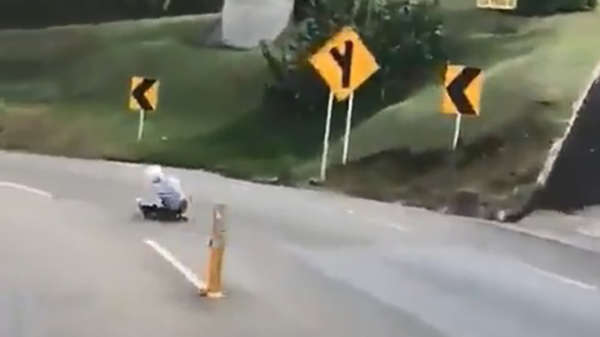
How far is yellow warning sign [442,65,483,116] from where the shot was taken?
88.1 feet

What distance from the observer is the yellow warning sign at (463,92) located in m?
26.9

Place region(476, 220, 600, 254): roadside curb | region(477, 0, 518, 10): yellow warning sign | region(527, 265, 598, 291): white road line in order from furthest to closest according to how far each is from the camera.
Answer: region(477, 0, 518, 10): yellow warning sign
region(476, 220, 600, 254): roadside curb
region(527, 265, 598, 291): white road line

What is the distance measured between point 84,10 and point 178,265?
19362 mm

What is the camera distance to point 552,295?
14633 mm

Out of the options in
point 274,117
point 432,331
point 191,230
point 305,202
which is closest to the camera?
point 432,331

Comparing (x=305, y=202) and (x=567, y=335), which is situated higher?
(x=567, y=335)

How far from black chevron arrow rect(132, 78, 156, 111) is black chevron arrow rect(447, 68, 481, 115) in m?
7.52

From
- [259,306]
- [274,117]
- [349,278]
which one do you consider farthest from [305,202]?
[259,306]

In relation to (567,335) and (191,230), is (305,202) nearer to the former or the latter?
(191,230)

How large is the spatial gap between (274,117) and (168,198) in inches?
420

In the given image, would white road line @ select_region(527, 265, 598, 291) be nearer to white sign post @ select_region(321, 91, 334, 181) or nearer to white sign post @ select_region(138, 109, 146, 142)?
white sign post @ select_region(321, 91, 334, 181)

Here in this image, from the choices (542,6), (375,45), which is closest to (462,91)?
(542,6)

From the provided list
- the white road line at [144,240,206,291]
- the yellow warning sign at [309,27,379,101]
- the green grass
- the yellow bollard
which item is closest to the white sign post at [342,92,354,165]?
the yellow warning sign at [309,27,379,101]

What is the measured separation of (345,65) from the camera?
28328mm
